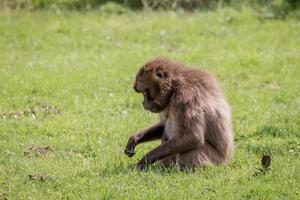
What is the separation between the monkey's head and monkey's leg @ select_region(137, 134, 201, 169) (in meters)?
0.63

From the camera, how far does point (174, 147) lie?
377 inches

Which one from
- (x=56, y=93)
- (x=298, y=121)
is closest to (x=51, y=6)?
(x=56, y=93)

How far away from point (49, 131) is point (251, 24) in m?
10.6

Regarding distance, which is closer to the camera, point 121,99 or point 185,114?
point 185,114

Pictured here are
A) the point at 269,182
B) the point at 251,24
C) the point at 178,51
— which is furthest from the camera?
the point at 251,24

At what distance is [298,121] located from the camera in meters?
12.2

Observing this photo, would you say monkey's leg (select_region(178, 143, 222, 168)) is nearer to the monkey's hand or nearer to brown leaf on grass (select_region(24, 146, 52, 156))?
the monkey's hand

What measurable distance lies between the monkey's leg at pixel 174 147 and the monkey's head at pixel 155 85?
63 centimetres

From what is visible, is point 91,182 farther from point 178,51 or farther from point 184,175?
point 178,51

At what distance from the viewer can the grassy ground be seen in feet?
29.9

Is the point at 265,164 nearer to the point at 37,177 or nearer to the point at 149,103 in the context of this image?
the point at 149,103

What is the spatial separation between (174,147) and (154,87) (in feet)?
3.06

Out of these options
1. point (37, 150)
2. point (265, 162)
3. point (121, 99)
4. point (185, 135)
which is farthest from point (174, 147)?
point (121, 99)

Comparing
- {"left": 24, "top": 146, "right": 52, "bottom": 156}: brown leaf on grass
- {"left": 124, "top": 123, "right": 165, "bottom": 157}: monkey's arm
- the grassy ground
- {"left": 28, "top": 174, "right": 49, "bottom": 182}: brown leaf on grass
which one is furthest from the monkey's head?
{"left": 24, "top": 146, "right": 52, "bottom": 156}: brown leaf on grass
